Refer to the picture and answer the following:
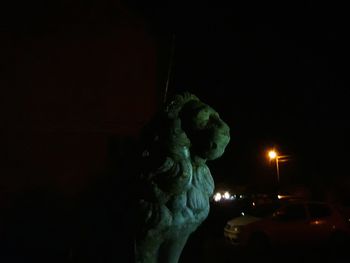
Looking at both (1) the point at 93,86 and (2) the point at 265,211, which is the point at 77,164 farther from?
(2) the point at 265,211

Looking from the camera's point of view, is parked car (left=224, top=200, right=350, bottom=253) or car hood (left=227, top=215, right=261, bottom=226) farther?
car hood (left=227, top=215, right=261, bottom=226)

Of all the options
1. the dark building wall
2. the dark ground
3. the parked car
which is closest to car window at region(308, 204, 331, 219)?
the parked car

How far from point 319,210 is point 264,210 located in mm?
1435

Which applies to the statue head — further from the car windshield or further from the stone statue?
the car windshield

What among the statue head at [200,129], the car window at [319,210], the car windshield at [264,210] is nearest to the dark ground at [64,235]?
the statue head at [200,129]

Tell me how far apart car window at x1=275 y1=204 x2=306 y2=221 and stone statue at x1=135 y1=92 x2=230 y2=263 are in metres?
9.63

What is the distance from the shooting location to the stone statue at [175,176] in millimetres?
2633

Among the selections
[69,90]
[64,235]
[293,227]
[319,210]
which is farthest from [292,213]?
[64,235]

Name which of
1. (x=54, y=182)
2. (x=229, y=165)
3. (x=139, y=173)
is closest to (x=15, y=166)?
(x=54, y=182)

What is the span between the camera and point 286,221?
38.8 feet

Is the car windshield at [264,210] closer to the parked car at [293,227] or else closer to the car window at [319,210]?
the parked car at [293,227]

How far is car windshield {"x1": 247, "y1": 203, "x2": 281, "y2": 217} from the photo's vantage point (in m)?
12.3

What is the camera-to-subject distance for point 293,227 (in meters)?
11.7

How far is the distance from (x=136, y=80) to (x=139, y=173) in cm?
245
